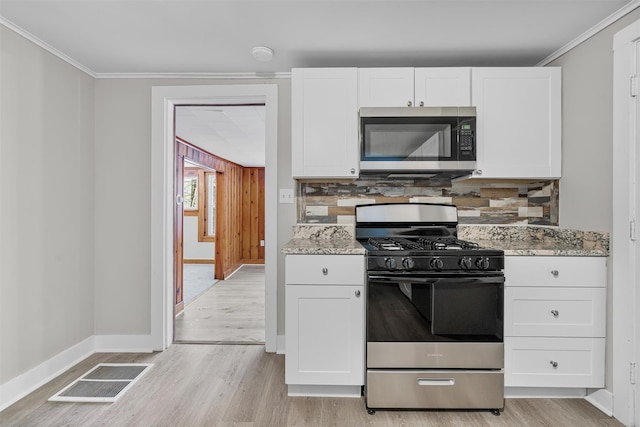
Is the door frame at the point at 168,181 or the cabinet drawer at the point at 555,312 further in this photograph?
the door frame at the point at 168,181

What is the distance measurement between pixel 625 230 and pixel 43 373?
357 centimetres

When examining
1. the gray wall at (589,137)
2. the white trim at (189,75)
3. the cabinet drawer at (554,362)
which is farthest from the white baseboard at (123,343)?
the gray wall at (589,137)

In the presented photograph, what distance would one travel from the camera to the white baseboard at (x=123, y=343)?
2727 mm

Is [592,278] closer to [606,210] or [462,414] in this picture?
[606,210]

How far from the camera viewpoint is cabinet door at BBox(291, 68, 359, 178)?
2.31 meters

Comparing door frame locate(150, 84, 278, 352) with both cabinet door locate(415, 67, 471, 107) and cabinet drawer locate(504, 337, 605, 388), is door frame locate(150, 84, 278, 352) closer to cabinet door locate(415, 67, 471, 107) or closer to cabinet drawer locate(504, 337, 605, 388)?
cabinet door locate(415, 67, 471, 107)

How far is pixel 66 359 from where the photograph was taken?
7.96 feet

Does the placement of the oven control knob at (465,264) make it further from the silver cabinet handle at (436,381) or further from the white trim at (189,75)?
the white trim at (189,75)

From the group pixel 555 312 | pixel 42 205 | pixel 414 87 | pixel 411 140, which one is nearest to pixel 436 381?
pixel 555 312

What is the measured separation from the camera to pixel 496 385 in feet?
6.31

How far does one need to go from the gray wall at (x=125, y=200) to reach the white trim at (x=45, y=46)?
0.52 feet

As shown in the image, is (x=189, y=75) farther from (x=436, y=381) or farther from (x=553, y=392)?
(x=553, y=392)

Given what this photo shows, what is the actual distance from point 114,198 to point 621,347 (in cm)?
350

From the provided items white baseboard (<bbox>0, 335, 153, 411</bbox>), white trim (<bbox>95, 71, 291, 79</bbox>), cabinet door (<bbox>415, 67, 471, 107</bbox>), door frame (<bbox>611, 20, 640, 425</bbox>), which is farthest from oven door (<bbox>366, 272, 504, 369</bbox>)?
white baseboard (<bbox>0, 335, 153, 411</bbox>)
